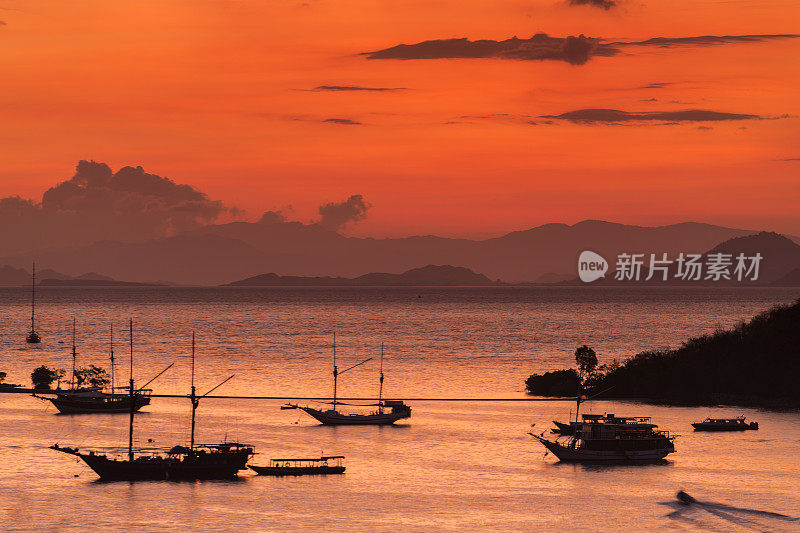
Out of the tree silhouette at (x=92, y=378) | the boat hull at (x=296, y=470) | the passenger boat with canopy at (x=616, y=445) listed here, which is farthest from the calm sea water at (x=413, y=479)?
the tree silhouette at (x=92, y=378)

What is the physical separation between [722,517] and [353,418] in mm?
57580

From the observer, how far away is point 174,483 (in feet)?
314

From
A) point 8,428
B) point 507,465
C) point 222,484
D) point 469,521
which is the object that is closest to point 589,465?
point 507,465

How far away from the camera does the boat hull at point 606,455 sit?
106375mm

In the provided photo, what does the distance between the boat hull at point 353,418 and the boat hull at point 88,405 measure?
95.9 ft

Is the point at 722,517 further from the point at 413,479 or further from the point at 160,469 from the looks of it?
the point at 160,469

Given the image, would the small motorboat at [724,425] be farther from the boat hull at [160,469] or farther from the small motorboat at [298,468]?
the boat hull at [160,469]

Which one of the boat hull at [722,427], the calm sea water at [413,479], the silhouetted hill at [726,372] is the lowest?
the calm sea water at [413,479]

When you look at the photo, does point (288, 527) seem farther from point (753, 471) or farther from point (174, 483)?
point (753, 471)

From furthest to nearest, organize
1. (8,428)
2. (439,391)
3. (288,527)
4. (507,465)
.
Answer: (439,391) → (8,428) → (507,465) → (288,527)

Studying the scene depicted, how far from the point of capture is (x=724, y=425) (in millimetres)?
121250

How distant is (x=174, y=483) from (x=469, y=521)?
30492mm

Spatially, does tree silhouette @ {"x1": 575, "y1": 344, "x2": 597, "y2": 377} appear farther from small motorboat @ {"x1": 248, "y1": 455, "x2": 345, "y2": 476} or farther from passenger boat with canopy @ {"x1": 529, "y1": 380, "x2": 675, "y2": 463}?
small motorboat @ {"x1": 248, "y1": 455, "x2": 345, "y2": 476}

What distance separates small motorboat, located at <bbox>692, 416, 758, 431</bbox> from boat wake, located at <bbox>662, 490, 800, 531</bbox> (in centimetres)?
3587
